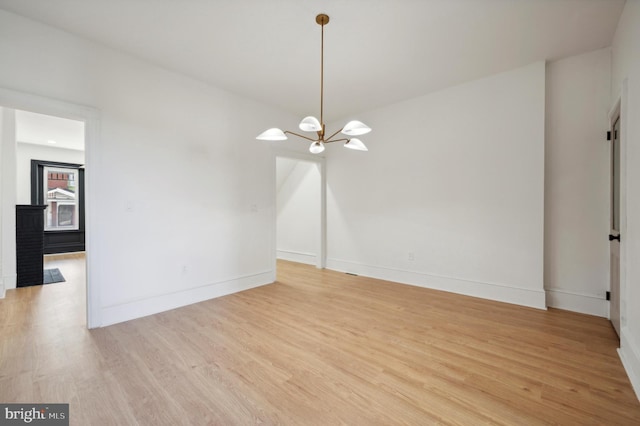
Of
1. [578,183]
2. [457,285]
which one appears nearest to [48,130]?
[457,285]

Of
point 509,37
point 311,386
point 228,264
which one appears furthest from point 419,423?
point 509,37

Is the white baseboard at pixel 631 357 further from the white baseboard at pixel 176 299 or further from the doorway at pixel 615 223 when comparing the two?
the white baseboard at pixel 176 299

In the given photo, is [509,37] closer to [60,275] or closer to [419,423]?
[419,423]

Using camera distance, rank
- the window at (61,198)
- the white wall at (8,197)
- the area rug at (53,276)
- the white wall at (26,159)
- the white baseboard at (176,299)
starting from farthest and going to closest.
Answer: the window at (61,198), the white wall at (26,159), the area rug at (53,276), the white wall at (8,197), the white baseboard at (176,299)

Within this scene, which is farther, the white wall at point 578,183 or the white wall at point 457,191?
the white wall at point 457,191

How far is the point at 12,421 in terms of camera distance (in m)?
1.61

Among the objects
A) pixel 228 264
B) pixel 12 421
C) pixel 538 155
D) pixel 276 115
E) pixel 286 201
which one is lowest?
pixel 12 421

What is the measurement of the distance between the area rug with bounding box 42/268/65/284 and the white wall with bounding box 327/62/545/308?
5120 mm

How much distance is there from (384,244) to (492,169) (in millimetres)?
2017

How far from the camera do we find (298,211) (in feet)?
20.9

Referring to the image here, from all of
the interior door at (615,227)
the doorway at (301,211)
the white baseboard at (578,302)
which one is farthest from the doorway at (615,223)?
the doorway at (301,211)

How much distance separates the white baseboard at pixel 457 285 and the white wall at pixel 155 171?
1951 millimetres

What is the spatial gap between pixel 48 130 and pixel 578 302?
952 centimetres

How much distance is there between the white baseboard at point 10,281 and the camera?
13.5 ft
